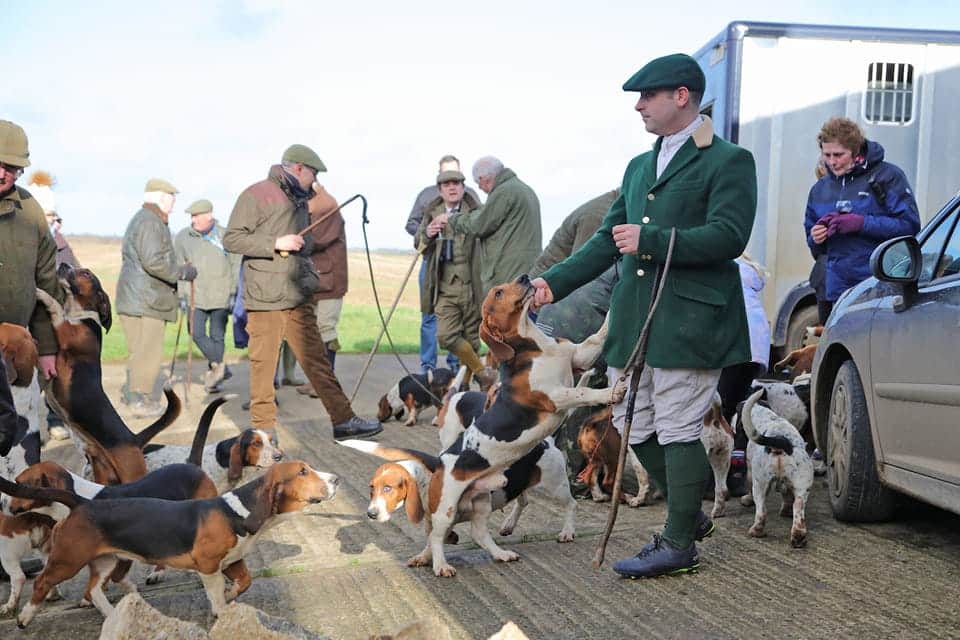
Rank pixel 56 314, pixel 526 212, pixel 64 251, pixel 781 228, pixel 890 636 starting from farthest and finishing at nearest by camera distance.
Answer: pixel 781 228 < pixel 64 251 < pixel 526 212 < pixel 56 314 < pixel 890 636

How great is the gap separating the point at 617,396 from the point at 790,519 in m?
1.75

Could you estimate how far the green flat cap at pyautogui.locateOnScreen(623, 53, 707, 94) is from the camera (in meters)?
4.20

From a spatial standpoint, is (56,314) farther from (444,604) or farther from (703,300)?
(703,300)

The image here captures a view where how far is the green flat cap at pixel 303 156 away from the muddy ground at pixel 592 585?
3.30 m

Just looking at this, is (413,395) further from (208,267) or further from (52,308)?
(52,308)

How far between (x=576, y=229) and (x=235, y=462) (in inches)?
118

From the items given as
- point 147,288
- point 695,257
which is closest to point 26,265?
point 695,257

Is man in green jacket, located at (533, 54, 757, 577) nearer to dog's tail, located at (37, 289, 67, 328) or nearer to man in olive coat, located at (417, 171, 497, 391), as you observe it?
dog's tail, located at (37, 289, 67, 328)

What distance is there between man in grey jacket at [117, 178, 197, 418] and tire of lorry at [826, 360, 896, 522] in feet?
22.1

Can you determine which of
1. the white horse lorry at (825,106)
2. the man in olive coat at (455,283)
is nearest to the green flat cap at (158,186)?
the man in olive coat at (455,283)

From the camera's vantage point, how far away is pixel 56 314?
5281 millimetres

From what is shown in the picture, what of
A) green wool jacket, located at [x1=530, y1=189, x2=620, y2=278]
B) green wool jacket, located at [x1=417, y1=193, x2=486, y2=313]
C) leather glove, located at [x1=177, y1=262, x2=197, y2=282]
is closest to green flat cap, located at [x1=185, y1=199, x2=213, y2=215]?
leather glove, located at [x1=177, y1=262, x2=197, y2=282]

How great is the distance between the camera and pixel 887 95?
981 centimetres

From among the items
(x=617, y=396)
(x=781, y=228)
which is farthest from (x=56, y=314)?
(x=781, y=228)
